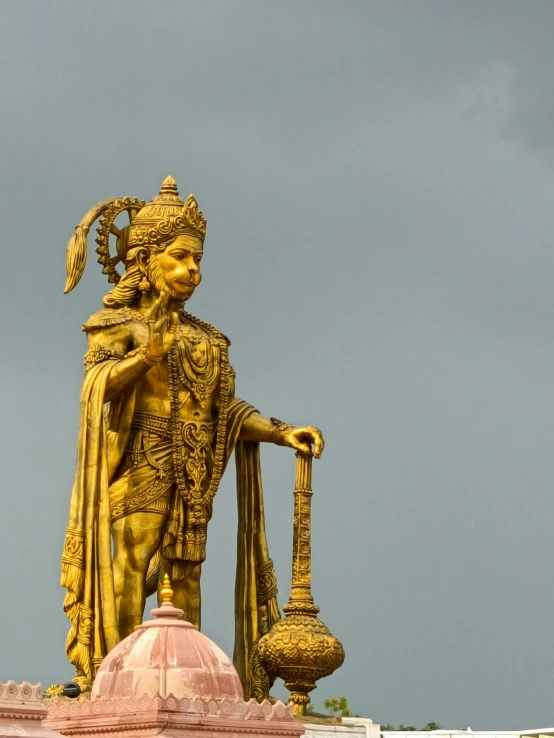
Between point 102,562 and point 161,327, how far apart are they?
2.04 m

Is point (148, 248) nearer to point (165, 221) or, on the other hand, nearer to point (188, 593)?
point (165, 221)

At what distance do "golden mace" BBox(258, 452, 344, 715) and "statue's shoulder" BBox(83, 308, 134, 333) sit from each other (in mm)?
2487

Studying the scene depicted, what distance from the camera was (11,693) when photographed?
1881 cm

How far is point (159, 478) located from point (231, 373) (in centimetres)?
127

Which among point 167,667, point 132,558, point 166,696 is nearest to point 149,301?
point 132,558

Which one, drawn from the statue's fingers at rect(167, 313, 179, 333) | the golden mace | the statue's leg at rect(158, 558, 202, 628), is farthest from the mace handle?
the statue's fingers at rect(167, 313, 179, 333)

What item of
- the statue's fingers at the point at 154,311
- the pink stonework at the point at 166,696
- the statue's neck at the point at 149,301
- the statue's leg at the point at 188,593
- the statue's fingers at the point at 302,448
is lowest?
the pink stonework at the point at 166,696

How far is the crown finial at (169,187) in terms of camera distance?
2314 centimetres

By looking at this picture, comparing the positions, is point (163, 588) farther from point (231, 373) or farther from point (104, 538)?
point (231, 373)

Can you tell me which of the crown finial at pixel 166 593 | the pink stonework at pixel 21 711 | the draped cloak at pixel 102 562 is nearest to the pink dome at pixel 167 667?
the crown finial at pixel 166 593

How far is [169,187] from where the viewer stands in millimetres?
23172

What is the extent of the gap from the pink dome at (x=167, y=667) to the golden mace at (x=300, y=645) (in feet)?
5.16

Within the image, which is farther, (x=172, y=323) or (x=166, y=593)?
(x=172, y=323)

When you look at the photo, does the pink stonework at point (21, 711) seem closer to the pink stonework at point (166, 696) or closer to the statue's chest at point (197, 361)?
the pink stonework at point (166, 696)
